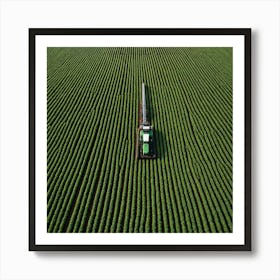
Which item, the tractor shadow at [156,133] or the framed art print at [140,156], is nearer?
the framed art print at [140,156]

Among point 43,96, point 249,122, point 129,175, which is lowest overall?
point 129,175

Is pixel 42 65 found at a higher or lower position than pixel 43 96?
higher

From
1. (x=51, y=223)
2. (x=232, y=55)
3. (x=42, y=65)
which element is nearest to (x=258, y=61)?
(x=232, y=55)
